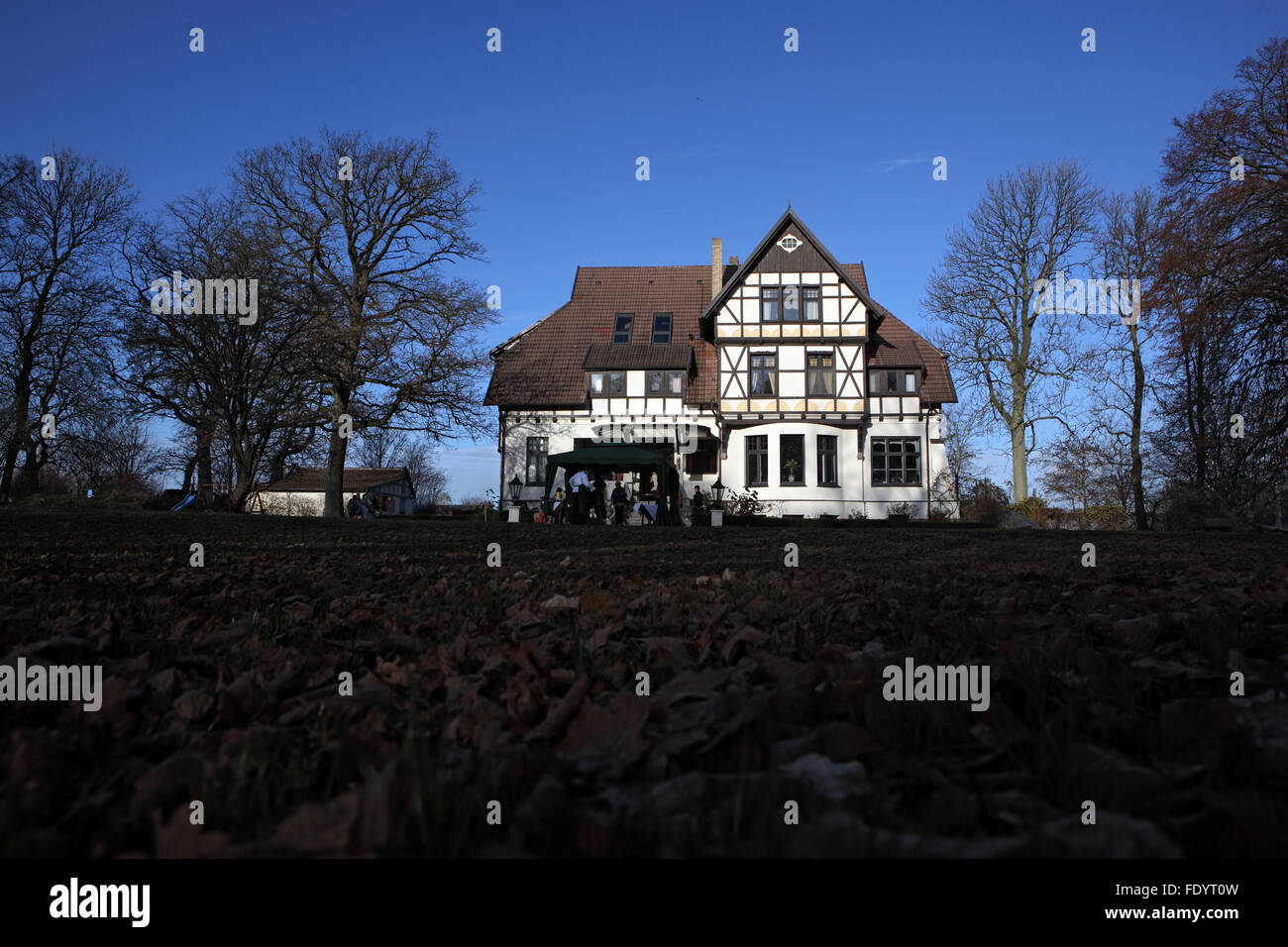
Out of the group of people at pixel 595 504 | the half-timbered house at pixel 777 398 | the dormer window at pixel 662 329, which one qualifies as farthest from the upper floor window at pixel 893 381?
the group of people at pixel 595 504

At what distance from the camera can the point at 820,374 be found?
30.5 metres

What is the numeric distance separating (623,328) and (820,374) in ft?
28.9

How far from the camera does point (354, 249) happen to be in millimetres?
28250

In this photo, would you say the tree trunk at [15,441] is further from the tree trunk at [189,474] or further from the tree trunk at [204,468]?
the tree trunk at [204,468]

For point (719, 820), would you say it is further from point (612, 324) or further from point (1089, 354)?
point (612, 324)

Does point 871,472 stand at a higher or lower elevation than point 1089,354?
lower

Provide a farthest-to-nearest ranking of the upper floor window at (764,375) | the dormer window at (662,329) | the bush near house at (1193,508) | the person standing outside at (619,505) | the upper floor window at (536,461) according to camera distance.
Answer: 1. the dormer window at (662,329)
2. the upper floor window at (536,461)
3. the upper floor window at (764,375)
4. the person standing outside at (619,505)
5. the bush near house at (1193,508)

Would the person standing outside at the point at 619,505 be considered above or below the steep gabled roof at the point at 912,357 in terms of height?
below

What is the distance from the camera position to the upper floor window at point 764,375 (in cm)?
3067

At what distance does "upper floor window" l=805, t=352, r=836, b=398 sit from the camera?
3036 cm

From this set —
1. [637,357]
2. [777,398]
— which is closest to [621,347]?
[637,357]

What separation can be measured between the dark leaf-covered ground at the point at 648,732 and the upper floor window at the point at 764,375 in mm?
27456
